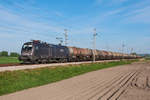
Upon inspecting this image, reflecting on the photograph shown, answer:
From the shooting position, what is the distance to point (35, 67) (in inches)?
730

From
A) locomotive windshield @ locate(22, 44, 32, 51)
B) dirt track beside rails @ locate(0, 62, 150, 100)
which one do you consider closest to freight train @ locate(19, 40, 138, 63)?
locomotive windshield @ locate(22, 44, 32, 51)

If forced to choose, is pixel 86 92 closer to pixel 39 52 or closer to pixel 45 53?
pixel 39 52

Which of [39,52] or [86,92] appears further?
[39,52]

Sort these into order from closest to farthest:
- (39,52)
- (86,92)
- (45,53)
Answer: (86,92) → (39,52) → (45,53)

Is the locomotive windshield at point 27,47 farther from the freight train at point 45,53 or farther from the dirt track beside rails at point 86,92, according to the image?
the dirt track beside rails at point 86,92

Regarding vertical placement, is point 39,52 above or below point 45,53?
above

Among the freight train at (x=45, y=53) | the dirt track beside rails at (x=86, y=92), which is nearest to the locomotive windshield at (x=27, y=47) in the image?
the freight train at (x=45, y=53)

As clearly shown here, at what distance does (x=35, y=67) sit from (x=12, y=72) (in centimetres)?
410

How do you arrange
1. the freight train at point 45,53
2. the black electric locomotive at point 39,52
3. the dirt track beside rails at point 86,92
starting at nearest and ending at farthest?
the dirt track beside rails at point 86,92, the black electric locomotive at point 39,52, the freight train at point 45,53

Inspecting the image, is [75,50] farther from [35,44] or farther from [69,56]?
[35,44]

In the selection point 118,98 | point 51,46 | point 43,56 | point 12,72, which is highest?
point 51,46

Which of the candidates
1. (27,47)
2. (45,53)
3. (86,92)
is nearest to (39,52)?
(45,53)

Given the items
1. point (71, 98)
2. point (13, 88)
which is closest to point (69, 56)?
point (13, 88)

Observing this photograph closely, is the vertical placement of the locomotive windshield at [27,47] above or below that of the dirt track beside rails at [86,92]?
above
